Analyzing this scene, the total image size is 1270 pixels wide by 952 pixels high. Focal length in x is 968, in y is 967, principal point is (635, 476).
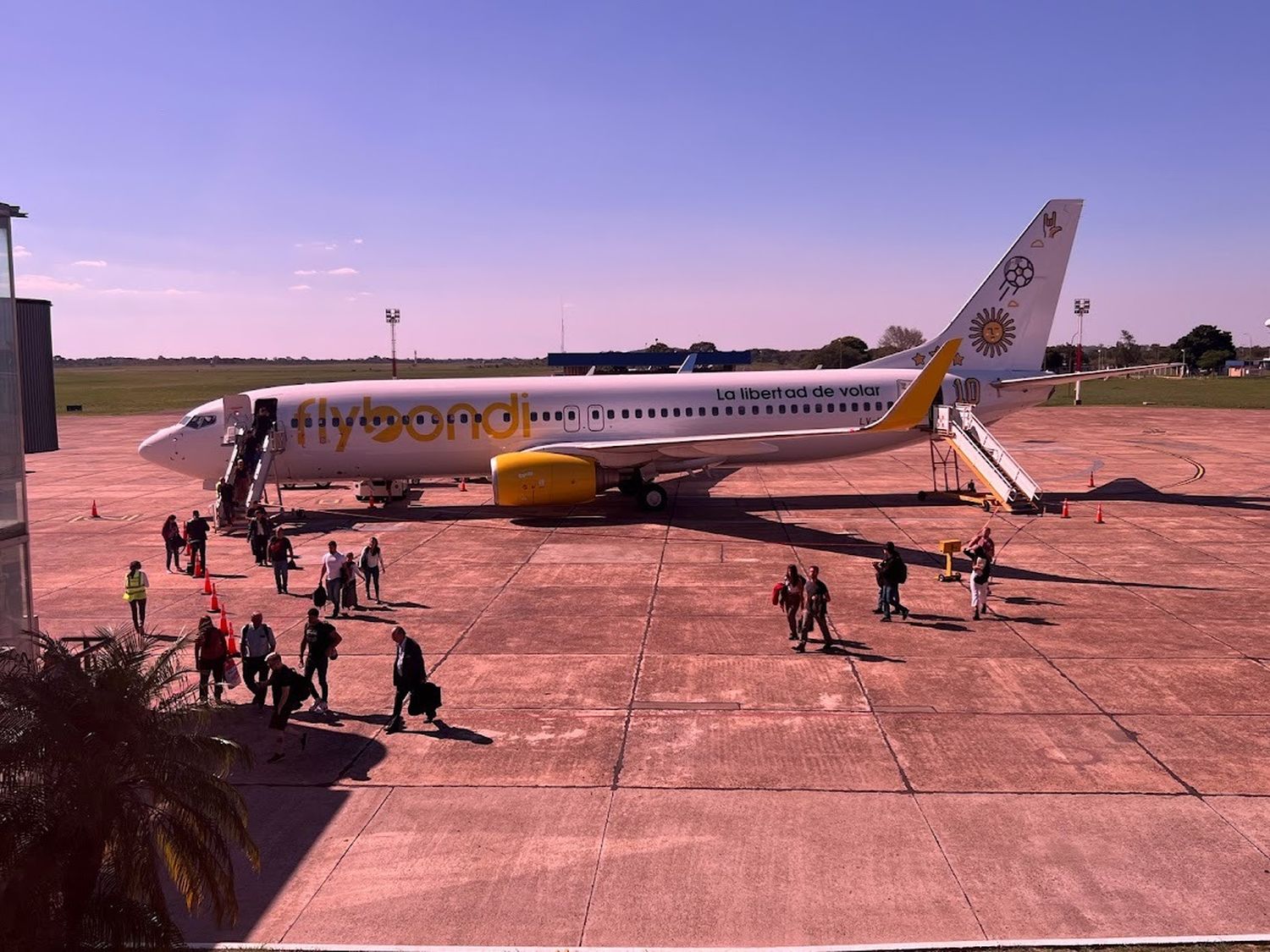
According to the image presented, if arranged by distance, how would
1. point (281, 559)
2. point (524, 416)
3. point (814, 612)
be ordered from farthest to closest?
point (524, 416)
point (281, 559)
point (814, 612)

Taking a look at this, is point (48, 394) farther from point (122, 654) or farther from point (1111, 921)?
point (1111, 921)

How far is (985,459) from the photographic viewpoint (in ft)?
95.7

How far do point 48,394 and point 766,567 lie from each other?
47.4ft

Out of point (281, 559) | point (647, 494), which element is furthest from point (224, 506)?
point (647, 494)

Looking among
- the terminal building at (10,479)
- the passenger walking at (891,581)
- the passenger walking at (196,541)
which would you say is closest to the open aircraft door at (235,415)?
the passenger walking at (196,541)

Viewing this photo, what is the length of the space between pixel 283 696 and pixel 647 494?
18.0m

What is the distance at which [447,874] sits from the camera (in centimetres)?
924

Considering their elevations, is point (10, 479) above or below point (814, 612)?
above

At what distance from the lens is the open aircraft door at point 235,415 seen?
29.0 m

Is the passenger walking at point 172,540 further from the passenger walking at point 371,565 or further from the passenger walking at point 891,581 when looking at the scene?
the passenger walking at point 891,581

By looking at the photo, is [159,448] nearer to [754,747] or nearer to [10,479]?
[10,479]

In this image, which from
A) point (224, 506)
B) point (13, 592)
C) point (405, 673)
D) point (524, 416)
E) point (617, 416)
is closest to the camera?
→ point (13, 592)

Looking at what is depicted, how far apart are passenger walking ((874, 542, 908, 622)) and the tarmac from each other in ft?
2.15

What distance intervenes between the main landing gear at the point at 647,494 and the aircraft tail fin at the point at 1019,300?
37.4 ft
